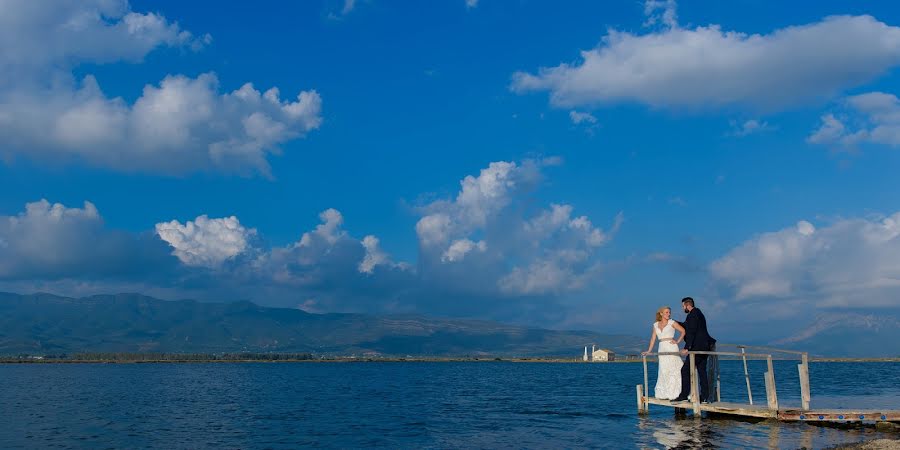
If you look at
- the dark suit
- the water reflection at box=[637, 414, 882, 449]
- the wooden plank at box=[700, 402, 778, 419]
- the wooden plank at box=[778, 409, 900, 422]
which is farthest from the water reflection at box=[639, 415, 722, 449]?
the wooden plank at box=[778, 409, 900, 422]

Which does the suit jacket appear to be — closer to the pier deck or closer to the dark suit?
the dark suit

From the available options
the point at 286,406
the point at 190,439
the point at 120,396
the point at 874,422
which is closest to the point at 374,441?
the point at 190,439

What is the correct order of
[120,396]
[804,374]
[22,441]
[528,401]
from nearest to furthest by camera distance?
[804,374] → [22,441] → [528,401] → [120,396]

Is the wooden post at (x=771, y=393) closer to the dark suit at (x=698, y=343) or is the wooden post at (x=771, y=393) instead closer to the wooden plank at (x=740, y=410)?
the wooden plank at (x=740, y=410)

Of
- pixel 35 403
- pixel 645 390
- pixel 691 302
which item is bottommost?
pixel 35 403

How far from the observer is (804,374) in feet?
105

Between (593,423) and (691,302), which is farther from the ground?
(691,302)

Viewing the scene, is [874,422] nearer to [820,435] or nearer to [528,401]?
[820,435]

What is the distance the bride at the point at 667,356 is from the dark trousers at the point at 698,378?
0.85 feet

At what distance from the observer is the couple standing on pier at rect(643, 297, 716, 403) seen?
33.2 metres

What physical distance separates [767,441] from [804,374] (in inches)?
218

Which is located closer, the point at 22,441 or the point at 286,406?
the point at 22,441

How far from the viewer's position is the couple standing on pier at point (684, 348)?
109 ft

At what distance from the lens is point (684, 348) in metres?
34.2
